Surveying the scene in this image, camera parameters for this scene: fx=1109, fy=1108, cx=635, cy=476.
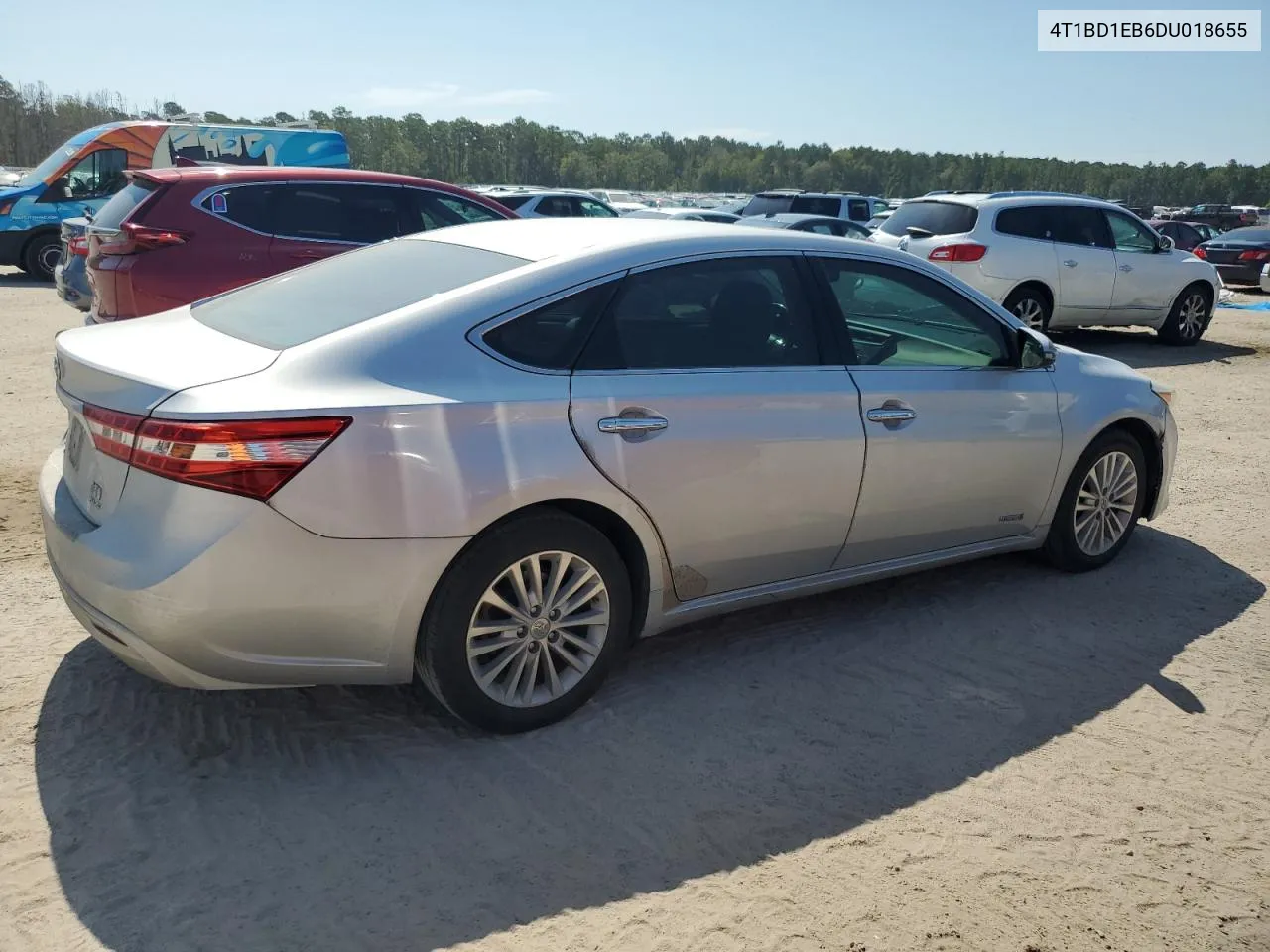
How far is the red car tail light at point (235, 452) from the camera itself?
2.97 m

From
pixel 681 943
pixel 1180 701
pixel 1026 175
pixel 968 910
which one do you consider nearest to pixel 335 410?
pixel 681 943

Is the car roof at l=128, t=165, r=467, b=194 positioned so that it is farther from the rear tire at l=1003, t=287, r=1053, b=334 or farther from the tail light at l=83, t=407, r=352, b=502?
the rear tire at l=1003, t=287, r=1053, b=334

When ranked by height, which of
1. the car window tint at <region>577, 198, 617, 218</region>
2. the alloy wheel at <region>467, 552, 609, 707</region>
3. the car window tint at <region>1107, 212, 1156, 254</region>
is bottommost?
the alloy wheel at <region>467, 552, 609, 707</region>

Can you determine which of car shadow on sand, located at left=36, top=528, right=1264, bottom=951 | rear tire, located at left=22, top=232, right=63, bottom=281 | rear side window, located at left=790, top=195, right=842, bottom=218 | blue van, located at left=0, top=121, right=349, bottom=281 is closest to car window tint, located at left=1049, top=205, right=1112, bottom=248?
car shadow on sand, located at left=36, top=528, right=1264, bottom=951

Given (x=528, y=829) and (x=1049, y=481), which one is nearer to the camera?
(x=528, y=829)

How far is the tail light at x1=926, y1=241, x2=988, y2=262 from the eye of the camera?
11.9m

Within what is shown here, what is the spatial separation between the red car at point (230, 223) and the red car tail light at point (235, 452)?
503 centimetres

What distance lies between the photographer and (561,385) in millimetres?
3482

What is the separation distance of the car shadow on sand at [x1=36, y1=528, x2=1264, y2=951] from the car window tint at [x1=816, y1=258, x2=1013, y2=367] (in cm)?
111

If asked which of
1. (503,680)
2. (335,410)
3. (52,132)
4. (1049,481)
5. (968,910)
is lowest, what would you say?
(968,910)

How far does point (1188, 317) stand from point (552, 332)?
41.4 feet

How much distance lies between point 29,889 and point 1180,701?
12.3ft

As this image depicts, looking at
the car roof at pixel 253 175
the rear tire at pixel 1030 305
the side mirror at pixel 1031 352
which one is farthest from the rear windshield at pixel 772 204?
the side mirror at pixel 1031 352

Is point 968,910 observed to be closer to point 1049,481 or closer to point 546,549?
point 546,549
